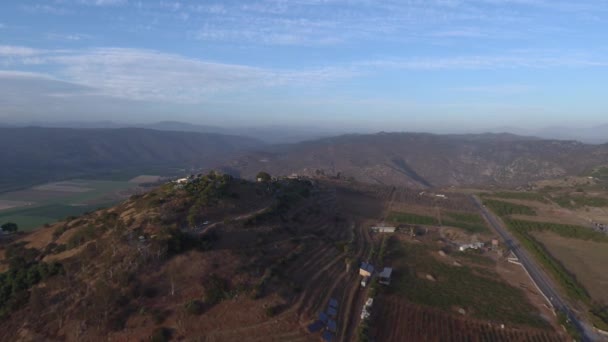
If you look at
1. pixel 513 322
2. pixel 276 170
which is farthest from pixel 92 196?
pixel 513 322

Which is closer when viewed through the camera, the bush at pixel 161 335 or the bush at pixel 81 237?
the bush at pixel 161 335

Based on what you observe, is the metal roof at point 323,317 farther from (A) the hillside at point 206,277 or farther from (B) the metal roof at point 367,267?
(B) the metal roof at point 367,267

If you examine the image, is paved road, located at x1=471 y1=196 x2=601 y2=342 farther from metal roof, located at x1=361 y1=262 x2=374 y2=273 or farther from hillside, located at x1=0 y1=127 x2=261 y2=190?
hillside, located at x1=0 y1=127 x2=261 y2=190

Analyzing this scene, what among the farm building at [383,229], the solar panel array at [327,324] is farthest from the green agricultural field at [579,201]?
the solar panel array at [327,324]

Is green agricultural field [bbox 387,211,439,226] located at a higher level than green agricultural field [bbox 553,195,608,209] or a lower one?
lower

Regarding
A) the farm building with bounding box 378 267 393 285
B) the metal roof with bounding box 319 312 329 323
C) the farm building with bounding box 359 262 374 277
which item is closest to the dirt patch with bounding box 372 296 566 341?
the farm building with bounding box 378 267 393 285

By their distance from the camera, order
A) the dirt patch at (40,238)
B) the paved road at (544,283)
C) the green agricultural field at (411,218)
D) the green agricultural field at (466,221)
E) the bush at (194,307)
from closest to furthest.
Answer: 1. the bush at (194,307)
2. the paved road at (544,283)
3. the dirt patch at (40,238)
4. the green agricultural field at (466,221)
5. the green agricultural field at (411,218)
